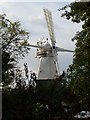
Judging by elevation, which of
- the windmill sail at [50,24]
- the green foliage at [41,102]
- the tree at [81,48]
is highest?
the windmill sail at [50,24]

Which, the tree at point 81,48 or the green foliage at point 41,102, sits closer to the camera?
the tree at point 81,48

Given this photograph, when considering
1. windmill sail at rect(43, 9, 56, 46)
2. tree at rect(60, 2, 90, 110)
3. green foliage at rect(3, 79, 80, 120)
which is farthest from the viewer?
windmill sail at rect(43, 9, 56, 46)

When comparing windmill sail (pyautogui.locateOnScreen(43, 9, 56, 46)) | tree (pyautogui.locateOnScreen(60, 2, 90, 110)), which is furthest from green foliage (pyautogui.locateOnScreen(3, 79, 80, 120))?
windmill sail (pyautogui.locateOnScreen(43, 9, 56, 46))

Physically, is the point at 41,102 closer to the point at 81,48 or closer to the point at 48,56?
the point at 81,48

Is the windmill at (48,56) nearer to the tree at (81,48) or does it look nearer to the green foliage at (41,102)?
the green foliage at (41,102)

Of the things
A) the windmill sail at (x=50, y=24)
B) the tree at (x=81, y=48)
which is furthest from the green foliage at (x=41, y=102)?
the windmill sail at (x=50, y=24)

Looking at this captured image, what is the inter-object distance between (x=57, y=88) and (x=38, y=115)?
303cm

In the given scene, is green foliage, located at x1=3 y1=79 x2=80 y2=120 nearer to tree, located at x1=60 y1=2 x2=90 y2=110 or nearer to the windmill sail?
tree, located at x1=60 y1=2 x2=90 y2=110

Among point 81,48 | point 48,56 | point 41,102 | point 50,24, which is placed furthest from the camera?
point 48,56

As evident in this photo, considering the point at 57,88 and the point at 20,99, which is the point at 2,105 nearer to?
the point at 20,99

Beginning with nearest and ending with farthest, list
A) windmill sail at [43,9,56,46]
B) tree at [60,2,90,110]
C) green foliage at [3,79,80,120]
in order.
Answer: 1. tree at [60,2,90,110]
2. green foliage at [3,79,80,120]
3. windmill sail at [43,9,56,46]

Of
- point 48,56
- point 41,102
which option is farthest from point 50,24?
point 41,102

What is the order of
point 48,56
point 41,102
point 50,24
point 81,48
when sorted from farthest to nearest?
point 48,56 → point 50,24 → point 41,102 → point 81,48

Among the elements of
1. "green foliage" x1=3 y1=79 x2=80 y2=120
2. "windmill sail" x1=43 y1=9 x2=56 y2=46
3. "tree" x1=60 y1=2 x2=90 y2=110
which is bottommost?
"green foliage" x1=3 y1=79 x2=80 y2=120
